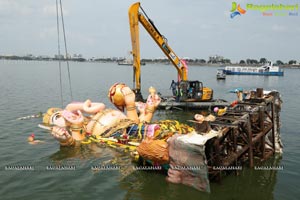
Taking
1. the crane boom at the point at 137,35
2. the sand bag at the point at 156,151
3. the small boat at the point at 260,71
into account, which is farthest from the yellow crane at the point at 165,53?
the small boat at the point at 260,71

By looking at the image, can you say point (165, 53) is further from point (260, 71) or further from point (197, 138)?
point (260, 71)

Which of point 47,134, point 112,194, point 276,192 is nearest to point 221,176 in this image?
point 276,192

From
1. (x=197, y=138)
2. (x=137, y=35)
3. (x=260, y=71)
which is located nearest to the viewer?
(x=197, y=138)

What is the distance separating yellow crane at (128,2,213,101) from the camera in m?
23.7

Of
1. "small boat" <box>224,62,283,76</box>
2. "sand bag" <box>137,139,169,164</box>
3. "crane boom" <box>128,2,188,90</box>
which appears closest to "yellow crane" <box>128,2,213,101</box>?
"crane boom" <box>128,2,188,90</box>

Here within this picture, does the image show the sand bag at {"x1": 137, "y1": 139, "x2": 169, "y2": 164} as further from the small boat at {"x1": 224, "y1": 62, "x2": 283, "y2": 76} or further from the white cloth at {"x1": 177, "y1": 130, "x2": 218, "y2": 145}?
the small boat at {"x1": 224, "y1": 62, "x2": 283, "y2": 76}

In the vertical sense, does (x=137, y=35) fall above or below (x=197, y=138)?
above

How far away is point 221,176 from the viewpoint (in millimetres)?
10367

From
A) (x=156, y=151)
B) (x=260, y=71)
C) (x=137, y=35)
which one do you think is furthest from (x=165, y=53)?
(x=260, y=71)

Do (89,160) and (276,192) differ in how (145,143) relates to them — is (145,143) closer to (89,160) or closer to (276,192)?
(89,160)

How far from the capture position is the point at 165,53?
1069 inches

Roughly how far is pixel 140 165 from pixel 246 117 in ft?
14.2

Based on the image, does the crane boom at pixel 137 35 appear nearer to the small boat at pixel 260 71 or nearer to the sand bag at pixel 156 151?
the sand bag at pixel 156 151

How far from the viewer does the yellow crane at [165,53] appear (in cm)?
2373
